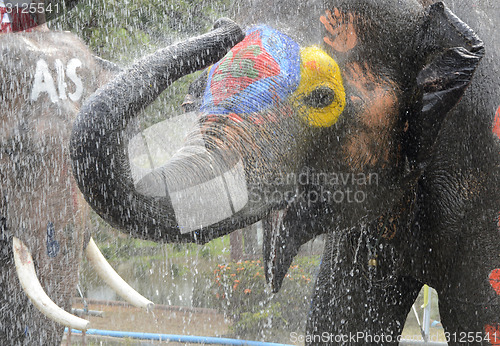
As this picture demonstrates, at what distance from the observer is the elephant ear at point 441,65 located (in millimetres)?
1925

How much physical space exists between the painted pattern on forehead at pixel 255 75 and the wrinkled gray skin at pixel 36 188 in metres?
1.55

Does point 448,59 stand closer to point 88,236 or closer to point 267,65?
point 267,65

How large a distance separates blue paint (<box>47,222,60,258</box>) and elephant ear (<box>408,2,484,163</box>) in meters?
1.88

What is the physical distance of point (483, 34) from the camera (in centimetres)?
221

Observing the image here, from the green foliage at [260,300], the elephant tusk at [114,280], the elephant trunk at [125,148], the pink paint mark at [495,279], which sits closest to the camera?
the elephant trunk at [125,148]

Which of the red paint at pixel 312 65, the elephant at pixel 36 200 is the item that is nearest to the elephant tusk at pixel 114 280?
the elephant at pixel 36 200

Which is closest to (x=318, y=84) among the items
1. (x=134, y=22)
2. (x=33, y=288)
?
(x=33, y=288)

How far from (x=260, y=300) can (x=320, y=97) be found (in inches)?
160

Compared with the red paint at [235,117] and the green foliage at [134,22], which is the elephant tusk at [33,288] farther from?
the green foliage at [134,22]

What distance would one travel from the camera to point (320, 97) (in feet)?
6.21

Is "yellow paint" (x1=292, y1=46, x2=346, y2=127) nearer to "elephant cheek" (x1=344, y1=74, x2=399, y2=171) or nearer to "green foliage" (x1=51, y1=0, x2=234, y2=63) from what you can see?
"elephant cheek" (x1=344, y1=74, x2=399, y2=171)

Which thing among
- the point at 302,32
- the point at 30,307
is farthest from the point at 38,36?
the point at 302,32

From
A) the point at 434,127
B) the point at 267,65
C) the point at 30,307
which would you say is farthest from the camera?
the point at 30,307

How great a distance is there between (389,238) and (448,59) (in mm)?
738
